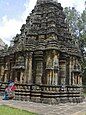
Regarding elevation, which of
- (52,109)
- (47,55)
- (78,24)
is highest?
(78,24)

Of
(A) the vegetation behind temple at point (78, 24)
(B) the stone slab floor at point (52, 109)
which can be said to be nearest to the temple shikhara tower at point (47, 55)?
(B) the stone slab floor at point (52, 109)

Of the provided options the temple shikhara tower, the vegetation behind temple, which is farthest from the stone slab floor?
the vegetation behind temple

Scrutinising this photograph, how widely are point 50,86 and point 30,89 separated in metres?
1.40

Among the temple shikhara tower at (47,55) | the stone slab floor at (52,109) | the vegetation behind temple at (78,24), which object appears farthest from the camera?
the vegetation behind temple at (78,24)

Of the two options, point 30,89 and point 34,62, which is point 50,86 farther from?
point 34,62

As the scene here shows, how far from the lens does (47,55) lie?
14.0 metres

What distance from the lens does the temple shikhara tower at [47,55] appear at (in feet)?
45.5

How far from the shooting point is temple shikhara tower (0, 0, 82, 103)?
546 inches

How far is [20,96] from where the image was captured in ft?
45.0

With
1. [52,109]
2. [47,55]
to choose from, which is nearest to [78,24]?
[47,55]

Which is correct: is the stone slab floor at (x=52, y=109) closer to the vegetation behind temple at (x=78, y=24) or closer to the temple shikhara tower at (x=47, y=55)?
the temple shikhara tower at (x=47, y=55)

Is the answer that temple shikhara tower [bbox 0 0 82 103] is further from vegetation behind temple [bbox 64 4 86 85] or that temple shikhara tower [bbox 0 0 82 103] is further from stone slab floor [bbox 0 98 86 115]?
vegetation behind temple [bbox 64 4 86 85]

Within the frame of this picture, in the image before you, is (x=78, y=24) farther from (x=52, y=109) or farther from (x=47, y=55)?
(x=52, y=109)

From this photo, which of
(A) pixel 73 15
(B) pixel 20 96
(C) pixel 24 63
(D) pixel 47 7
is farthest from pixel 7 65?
(A) pixel 73 15
